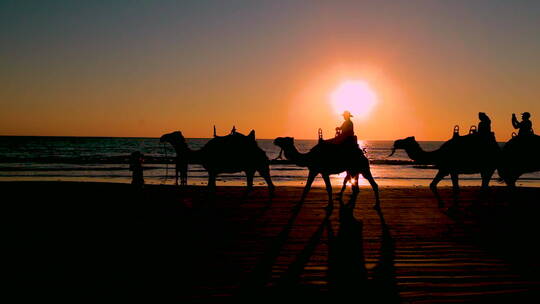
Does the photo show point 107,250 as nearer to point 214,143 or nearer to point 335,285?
point 335,285

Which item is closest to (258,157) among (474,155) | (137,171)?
(137,171)

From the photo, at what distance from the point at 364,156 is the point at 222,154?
424 centimetres

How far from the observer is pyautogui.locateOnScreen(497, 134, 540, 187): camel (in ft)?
45.0

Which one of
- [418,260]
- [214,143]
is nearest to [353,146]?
[214,143]

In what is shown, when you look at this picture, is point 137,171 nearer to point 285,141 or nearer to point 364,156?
point 285,141

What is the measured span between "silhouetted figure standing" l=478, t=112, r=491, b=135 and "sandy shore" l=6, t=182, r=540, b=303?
2.19 meters

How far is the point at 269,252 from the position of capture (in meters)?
7.37

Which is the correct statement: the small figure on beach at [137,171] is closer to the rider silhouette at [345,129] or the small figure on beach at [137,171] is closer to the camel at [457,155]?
the rider silhouette at [345,129]

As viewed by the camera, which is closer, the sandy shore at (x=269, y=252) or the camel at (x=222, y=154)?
the sandy shore at (x=269, y=252)

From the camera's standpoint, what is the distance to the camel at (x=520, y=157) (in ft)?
45.0

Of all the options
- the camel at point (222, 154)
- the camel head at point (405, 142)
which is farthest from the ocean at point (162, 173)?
the camel head at point (405, 142)

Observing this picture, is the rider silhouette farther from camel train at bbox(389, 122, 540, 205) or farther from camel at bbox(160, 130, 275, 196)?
camel at bbox(160, 130, 275, 196)

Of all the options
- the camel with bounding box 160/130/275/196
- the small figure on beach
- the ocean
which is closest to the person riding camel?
the camel with bounding box 160/130/275/196

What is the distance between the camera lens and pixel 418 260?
272 inches
